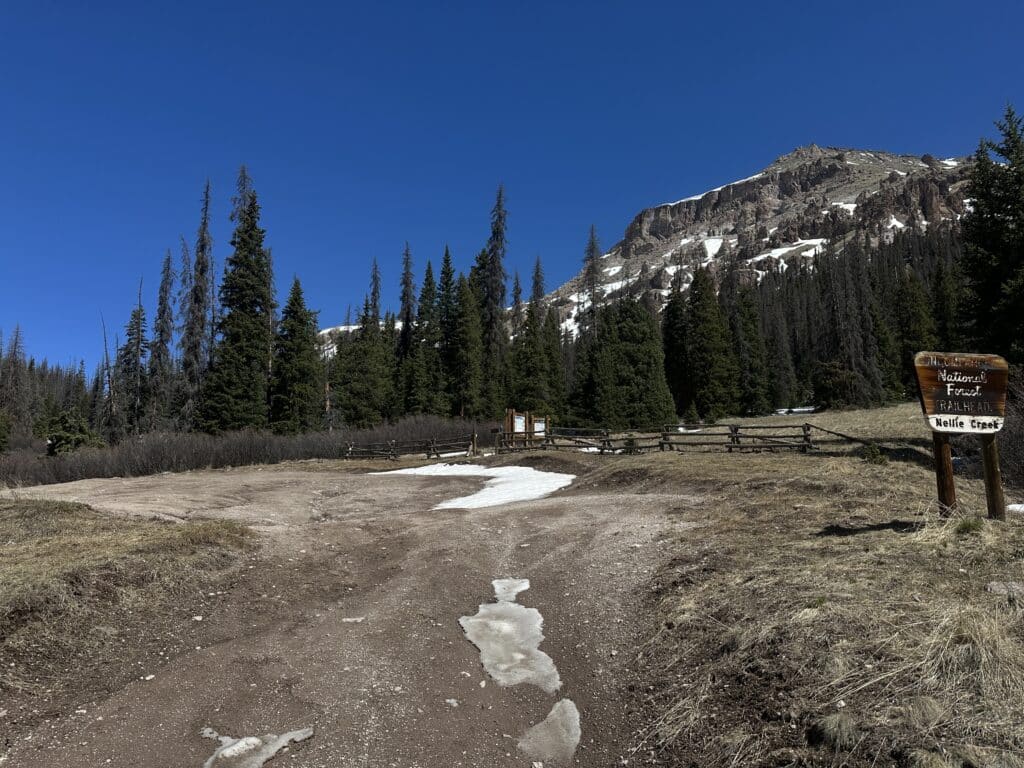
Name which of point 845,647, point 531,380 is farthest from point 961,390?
point 531,380

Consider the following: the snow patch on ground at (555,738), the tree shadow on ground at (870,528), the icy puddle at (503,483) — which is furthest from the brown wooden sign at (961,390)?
the icy puddle at (503,483)

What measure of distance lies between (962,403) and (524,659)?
6257 millimetres

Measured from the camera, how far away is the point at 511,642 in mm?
6094

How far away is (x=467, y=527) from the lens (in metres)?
11.5

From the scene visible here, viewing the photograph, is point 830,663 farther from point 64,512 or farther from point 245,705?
point 64,512

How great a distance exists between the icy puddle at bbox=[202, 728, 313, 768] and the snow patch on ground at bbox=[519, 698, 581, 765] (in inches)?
63.0

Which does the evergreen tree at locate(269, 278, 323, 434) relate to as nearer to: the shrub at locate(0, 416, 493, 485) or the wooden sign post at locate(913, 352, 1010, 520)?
the shrub at locate(0, 416, 493, 485)

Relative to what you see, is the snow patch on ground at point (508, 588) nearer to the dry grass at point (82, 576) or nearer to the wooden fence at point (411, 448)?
the dry grass at point (82, 576)

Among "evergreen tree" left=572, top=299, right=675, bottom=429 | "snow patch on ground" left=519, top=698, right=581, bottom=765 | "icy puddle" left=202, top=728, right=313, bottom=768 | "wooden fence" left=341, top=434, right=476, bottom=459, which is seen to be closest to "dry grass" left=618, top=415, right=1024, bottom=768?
"snow patch on ground" left=519, top=698, right=581, bottom=765

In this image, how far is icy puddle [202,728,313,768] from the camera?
3.83 m

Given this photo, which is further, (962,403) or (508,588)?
(508,588)

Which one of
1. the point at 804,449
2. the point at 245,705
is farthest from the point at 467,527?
the point at 804,449

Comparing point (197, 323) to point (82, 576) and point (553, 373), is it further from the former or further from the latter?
point (82, 576)

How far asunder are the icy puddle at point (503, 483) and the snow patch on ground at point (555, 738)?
10.4 m
